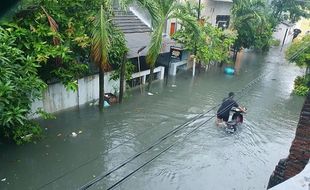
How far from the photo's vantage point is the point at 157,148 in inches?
380

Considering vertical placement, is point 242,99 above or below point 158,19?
below

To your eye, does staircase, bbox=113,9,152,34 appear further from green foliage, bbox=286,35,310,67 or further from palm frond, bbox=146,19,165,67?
green foliage, bbox=286,35,310,67

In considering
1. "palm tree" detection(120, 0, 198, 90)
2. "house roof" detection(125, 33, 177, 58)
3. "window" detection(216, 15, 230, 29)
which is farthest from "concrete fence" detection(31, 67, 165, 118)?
"window" detection(216, 15, 230, 29)

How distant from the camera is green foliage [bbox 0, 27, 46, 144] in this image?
6570 mm

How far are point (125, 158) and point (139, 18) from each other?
34.1 feet

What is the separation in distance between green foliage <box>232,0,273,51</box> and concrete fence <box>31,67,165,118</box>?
30.4 feet

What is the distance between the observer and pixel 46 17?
8727mm

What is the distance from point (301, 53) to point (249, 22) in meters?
5.14

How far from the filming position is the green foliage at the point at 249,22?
760 inches

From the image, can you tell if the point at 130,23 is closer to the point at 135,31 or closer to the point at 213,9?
the point at 135,31

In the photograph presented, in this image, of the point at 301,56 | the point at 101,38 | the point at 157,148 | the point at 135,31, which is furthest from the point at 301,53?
the point at 101,38

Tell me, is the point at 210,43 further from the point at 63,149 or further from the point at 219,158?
the point at 63,149

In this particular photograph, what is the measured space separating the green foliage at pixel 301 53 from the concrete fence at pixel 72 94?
8220mm

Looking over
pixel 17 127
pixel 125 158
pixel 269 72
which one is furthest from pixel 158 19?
pixel 269 72
